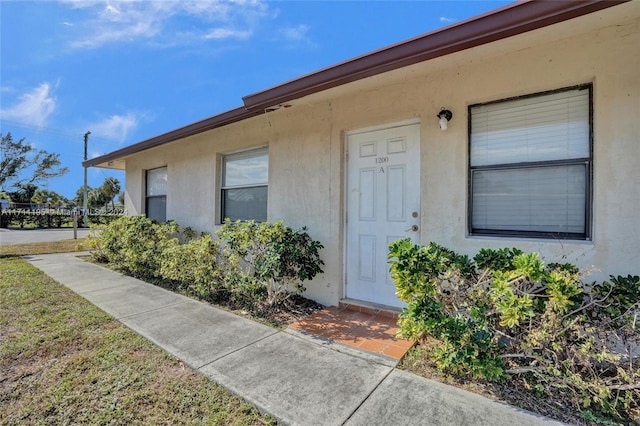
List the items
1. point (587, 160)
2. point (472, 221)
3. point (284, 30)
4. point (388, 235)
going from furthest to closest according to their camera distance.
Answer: point (284, 30) → point (388, 235) → point (472, 221) → point (587, 160)

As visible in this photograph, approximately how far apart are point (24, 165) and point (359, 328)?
4335 cm

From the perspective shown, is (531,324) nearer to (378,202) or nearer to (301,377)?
(301,377)

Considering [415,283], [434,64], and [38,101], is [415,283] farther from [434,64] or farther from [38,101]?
[38,101]

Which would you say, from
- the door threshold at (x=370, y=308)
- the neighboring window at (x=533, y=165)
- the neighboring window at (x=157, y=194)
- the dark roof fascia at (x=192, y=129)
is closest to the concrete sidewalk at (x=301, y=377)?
the door threshold at (x=370, y=308)

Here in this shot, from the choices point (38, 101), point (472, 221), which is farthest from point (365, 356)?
point (38, 101)

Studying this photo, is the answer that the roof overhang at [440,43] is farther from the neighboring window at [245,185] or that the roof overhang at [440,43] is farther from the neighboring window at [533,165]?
the neighboring window at [245,185]

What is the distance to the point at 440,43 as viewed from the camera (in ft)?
8.31

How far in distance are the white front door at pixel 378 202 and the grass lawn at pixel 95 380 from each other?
232 cm

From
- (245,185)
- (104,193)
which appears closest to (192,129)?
(245,185)

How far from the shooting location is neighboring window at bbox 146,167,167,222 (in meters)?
7.72

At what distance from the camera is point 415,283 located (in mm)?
2494

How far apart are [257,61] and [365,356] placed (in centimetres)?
1030

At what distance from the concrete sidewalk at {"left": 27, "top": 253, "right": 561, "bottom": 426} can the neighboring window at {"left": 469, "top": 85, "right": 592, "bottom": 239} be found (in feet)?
5.99

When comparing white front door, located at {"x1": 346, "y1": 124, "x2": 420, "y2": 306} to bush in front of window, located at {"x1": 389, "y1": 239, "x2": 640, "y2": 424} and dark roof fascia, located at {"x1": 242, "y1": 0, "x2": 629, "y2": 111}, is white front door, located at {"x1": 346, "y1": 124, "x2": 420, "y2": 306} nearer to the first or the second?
dark roof fascia, located at {"x1": 242, "y1": 0, "x2": 629, "y2": 111}
